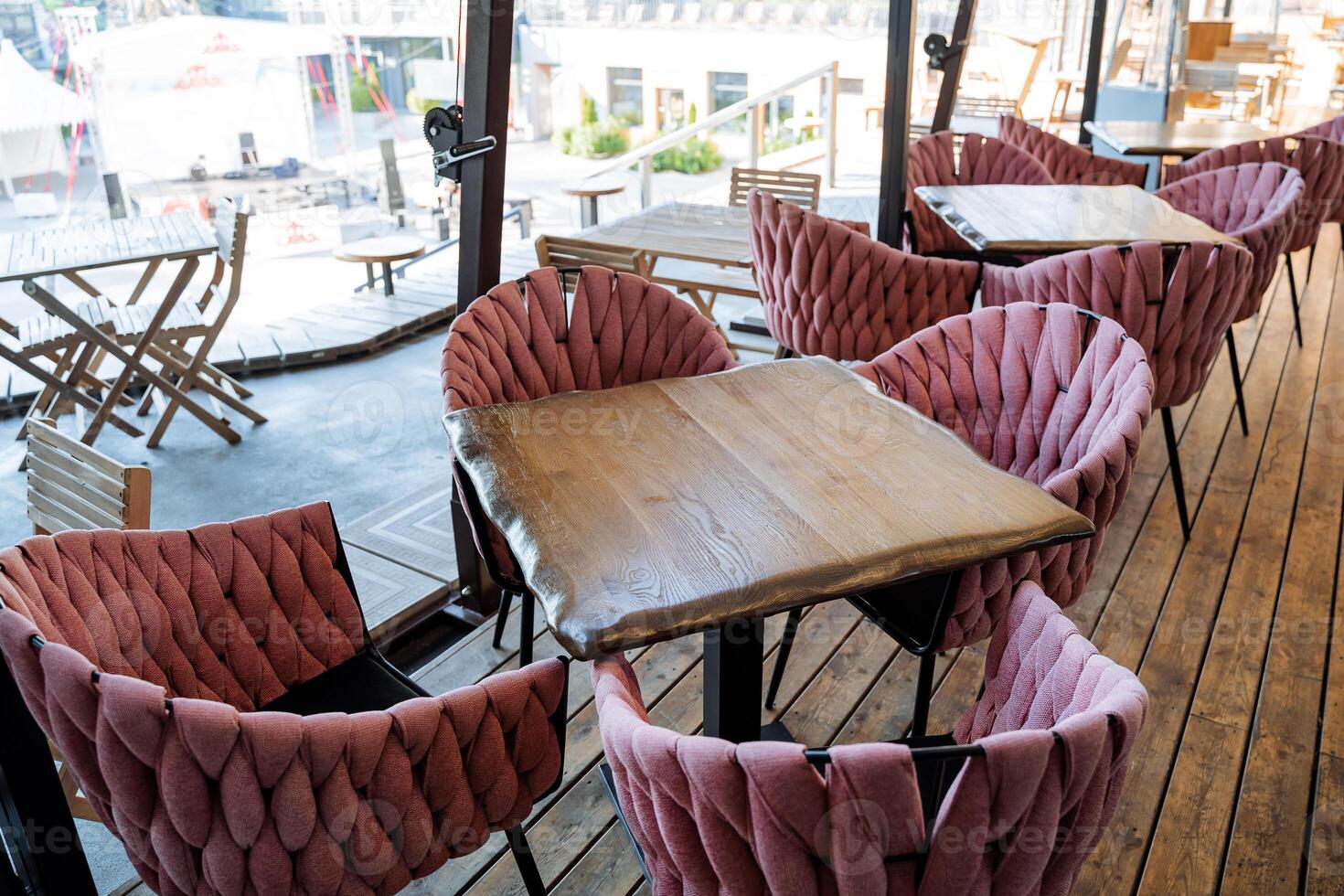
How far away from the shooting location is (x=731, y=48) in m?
7.53

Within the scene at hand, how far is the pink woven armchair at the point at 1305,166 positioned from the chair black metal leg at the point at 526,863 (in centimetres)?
386

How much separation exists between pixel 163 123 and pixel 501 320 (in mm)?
2958

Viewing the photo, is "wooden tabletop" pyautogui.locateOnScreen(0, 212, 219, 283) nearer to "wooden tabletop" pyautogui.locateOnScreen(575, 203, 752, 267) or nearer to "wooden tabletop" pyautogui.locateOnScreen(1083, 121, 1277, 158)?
"wooden tabletop" pyautogui.locateOnScreen(575, 203, 752, 267)

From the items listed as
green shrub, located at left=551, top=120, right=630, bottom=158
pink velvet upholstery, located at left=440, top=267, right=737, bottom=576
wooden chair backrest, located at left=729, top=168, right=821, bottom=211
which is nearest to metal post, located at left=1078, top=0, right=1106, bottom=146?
wooden chair backrest, located at left=729, top=168, right=821, bottom=211

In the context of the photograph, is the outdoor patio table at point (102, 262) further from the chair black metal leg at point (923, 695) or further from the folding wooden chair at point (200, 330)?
the chair black metal leg at point (923, 695)

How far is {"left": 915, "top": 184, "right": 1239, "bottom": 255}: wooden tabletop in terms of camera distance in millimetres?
3400

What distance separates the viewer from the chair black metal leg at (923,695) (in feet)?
6.64

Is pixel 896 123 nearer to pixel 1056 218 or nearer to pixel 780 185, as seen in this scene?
pixel 1056 218

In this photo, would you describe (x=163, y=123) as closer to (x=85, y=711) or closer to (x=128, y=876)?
(x=128, y=876)

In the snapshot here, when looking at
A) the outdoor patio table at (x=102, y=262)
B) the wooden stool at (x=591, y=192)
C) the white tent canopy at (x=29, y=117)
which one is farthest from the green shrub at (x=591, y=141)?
the white tent canopy at (x=29, y=117)

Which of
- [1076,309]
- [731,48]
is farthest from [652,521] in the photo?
[731,48]

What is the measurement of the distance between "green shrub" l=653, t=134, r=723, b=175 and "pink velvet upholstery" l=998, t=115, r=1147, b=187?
3.41m

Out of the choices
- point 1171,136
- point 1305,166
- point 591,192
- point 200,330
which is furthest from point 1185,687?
point 591,192

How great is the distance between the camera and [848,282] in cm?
315
